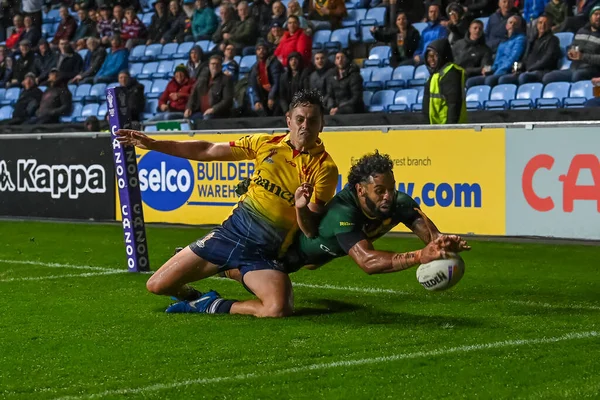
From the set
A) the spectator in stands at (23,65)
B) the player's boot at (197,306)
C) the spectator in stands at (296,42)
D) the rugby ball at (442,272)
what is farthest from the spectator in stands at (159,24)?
the rugby ball at (442,272)

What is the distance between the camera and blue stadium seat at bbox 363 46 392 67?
64.2 ft

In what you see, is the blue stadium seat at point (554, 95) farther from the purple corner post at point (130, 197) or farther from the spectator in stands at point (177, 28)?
the spectator in stands at point (177, 28)

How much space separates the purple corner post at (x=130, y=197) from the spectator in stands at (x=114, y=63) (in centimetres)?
1311

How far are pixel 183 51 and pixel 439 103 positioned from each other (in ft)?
30.4

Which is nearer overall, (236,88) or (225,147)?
(225,147)

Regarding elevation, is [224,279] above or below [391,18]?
below

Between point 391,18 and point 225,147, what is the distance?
1203cm

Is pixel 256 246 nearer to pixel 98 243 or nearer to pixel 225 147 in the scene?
pixel 225 147

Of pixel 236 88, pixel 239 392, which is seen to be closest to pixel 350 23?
pixel 236 88

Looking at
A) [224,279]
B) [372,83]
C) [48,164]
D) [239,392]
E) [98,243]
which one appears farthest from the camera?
[372,83]

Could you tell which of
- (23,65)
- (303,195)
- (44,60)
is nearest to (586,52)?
(303,195)

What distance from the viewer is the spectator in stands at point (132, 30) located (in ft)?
80.6

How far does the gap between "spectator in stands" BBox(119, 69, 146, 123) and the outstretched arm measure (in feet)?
40.8

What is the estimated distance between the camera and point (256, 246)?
811 cm
